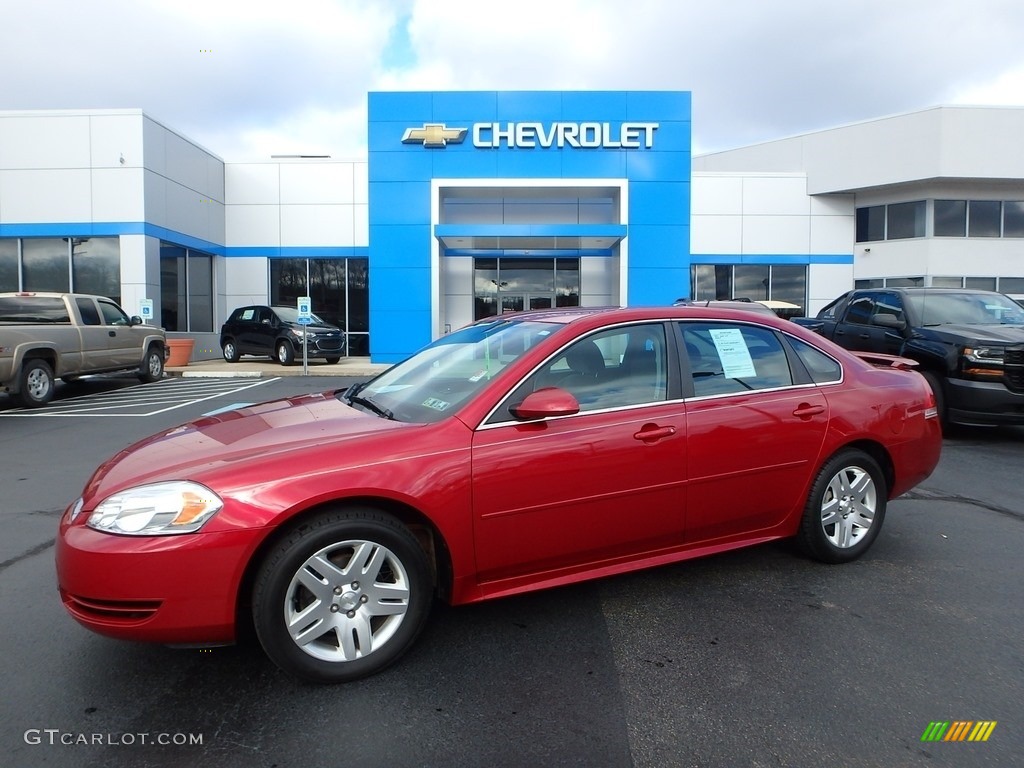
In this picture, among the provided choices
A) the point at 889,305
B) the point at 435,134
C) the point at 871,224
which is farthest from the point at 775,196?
the point at 889,305

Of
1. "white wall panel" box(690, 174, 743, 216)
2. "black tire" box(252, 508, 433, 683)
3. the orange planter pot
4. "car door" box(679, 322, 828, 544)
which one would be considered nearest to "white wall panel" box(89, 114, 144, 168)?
the orange planter pot

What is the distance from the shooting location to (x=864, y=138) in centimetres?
2298

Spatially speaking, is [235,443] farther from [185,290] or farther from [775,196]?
[775,196]

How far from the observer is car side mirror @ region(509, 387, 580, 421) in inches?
119

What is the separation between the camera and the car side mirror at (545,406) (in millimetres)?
3016

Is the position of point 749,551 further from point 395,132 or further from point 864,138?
point 864,138

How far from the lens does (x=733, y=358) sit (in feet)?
12.7

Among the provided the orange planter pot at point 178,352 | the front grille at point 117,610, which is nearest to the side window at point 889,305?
the front grille at point 117,610

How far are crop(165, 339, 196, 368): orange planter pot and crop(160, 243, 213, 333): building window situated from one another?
1115mm

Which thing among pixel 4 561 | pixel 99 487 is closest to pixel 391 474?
pixel 99 487

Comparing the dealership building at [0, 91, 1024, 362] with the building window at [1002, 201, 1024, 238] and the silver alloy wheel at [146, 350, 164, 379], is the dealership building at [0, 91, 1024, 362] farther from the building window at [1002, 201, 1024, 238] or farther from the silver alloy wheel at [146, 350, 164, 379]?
the silver alloy wheel at [146, 350, 164, 379]

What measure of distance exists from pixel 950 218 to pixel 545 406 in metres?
25.5

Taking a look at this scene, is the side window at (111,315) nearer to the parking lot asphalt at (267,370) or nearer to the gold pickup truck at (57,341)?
the gold pickup truck at (57,341)

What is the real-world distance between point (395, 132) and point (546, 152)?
469cm
